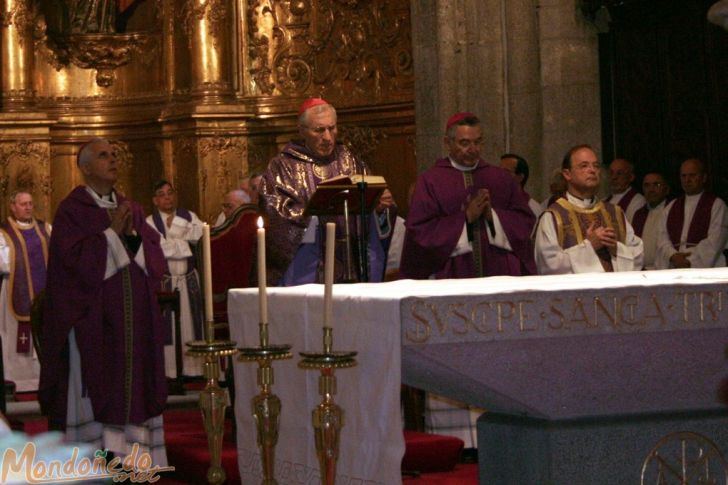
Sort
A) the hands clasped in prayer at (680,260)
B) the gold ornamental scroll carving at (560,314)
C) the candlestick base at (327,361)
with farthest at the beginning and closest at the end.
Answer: the hands clasped in prayer at (680,260), the gold ornamental scroll carving at (560,314), the candlestick base at (327,361)

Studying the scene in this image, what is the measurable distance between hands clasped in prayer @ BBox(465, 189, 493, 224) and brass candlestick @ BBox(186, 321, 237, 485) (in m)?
3.34

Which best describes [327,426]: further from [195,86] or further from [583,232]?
[195,86]

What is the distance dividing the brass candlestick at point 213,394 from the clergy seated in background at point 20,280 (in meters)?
8.39

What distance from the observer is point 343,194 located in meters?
7.47

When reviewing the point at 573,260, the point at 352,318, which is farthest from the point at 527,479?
the point at 573,260

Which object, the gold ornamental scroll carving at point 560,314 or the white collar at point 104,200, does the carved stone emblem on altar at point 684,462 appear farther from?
the white collar at point 104,200

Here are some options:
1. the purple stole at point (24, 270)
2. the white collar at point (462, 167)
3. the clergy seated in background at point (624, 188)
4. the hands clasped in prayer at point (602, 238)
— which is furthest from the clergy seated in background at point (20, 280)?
the hands clasped in prayer at point (602, 238)

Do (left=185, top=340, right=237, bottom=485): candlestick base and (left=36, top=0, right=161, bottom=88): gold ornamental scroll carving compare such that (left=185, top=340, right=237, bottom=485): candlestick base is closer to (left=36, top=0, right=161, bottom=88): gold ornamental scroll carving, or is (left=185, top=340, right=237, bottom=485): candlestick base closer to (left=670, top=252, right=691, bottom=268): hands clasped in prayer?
(left=670, top=252, right=691, bottom=268): hands clasped in prayer

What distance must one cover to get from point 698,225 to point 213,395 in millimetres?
6133

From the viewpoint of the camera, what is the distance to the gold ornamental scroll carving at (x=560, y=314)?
4.35 metres

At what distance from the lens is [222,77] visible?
14.8 metres

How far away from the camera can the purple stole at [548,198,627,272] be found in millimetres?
7980

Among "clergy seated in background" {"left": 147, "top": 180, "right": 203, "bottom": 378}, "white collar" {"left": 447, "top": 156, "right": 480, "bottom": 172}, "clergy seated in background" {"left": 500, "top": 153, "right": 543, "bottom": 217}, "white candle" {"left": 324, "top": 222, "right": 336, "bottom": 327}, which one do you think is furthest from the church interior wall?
"white candle" {"left": 324, "top": 222, "right": 336, "bottom": 327}

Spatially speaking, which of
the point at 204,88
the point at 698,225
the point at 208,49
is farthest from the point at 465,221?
the point at 208,49
